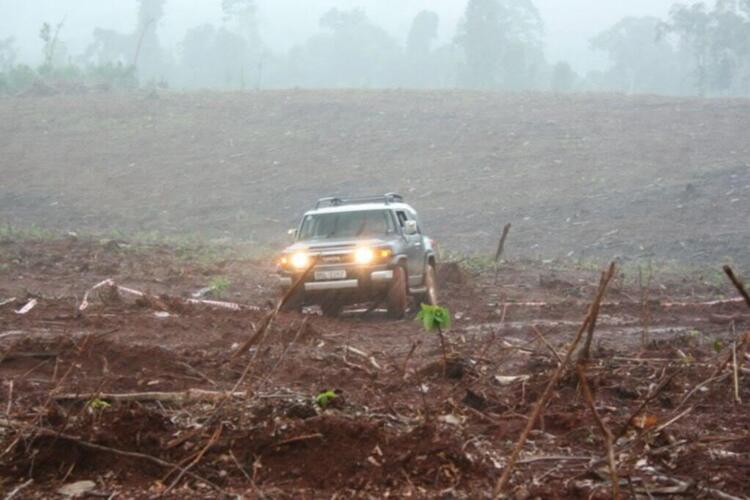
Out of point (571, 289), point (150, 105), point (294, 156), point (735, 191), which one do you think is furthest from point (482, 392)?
point (150, 105)

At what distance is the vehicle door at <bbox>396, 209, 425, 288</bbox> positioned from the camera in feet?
50.1

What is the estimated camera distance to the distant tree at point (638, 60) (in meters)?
97.8

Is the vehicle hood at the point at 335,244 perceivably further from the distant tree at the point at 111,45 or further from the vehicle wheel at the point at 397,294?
the distant tree at the point at 111,45

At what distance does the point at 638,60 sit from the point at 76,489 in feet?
335

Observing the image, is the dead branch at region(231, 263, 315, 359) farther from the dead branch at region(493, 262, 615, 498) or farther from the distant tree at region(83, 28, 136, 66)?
the distant tree at region(83, 28, 136, 66)

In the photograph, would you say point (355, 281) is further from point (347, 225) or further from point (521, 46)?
point (521, 46)

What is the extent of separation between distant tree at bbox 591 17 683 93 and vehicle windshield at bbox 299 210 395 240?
83468 mm

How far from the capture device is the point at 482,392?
25.3ft

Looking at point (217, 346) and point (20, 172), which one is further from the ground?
point (217, 346)

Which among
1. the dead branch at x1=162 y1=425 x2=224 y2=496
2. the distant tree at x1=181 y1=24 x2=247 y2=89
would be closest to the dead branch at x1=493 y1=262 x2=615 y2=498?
the dead branch at x1=162 y1=425 x2=224 y2=496

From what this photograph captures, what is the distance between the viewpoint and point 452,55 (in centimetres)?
9556

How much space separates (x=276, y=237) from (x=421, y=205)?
5167 mm

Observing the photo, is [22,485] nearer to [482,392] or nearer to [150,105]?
[482,392]

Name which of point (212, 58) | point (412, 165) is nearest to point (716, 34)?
point (212, 58)
